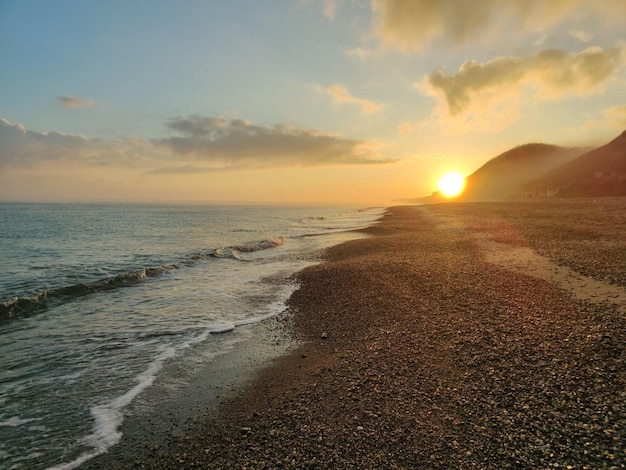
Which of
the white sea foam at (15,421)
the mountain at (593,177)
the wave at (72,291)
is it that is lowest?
the white sea foam at (15,421)

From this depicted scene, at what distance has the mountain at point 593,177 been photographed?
119 m

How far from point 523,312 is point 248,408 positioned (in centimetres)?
990

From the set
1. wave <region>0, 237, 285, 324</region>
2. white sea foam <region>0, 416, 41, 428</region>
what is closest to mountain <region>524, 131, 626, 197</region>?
wave <region>0, 237, 285, 324</region>

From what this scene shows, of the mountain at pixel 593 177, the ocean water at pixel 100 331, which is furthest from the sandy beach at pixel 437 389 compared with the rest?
the mountain at pixel 593 177

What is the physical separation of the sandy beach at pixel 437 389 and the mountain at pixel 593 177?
137 meters

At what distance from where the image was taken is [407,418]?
643 cm

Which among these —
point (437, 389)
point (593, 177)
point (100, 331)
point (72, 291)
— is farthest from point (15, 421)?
point (593, 177)

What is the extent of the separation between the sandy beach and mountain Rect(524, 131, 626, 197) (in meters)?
137

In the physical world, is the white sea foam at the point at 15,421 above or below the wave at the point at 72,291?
Result: below

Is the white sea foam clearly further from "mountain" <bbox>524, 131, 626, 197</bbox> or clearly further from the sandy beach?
"mountain" <bbox>524, 131, 626, 197</bbox>

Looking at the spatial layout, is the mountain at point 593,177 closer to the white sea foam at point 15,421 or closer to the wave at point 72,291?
the wave at point 72,291

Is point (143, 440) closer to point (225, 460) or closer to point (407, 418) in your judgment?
point (225, 460)

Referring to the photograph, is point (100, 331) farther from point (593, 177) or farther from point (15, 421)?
point (593, 177)

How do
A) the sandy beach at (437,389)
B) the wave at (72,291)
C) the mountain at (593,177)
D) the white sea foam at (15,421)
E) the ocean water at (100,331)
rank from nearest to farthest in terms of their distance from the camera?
the sandy beach at (437,389)
the ocean water at (100,331)
the white sea foam at (15,421)
the wave at (72,291)
the mountain at (593,177)
